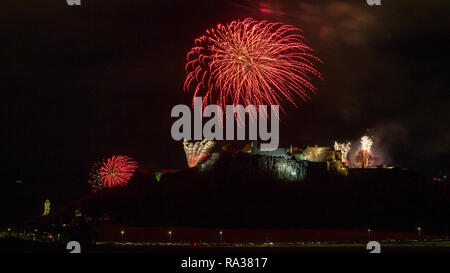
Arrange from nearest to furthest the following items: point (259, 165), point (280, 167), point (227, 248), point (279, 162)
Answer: point (227, 248), point (259, 165), point (280, 167), point (279, 162)

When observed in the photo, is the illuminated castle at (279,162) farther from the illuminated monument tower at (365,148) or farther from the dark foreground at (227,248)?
the dark foreground at (227,248)

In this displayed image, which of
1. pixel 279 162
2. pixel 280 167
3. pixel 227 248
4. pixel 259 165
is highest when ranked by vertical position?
pixel 279 162

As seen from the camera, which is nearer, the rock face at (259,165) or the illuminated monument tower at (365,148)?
the rock face at (259,165)

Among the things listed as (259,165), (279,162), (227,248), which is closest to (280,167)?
(279,162)

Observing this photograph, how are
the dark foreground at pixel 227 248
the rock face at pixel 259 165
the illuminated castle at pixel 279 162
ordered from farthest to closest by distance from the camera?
the illuminated castle at pixel 279 162
the rock face at pixel 259 165
the dark foreground at pixel 227 248

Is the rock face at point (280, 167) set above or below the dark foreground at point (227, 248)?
above

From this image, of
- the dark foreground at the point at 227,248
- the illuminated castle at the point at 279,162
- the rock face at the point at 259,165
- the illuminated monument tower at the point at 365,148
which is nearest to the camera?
the dark foreground at the point at 227,248

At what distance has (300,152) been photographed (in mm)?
114438

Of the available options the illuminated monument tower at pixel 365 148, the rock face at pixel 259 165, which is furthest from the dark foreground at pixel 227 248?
the illuminated monument tower at pixel 365 148

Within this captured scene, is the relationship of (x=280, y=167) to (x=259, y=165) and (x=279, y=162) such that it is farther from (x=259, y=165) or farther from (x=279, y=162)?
(x=259, y=165)
